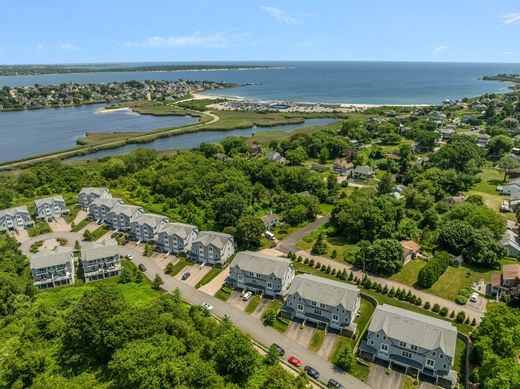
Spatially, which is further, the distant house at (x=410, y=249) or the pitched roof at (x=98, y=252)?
the distant house at (x=410, y=249)

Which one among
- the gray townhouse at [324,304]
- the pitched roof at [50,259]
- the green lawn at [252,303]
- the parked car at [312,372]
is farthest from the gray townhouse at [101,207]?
the parked car at [312,372]

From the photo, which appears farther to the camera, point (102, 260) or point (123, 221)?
point (123, 221)

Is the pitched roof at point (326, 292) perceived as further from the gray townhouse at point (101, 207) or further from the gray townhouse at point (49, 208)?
the gray townhouse at point (49, 208)

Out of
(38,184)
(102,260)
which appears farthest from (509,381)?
(38,184)

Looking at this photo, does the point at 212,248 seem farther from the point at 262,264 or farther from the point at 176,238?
the point at 262,264

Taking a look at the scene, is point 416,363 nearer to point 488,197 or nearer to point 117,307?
point 117,307

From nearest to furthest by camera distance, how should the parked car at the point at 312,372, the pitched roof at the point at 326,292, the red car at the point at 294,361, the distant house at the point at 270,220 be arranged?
the parked car at the point at 312,372 → the red car at the point at 294,361 → the pitched roof at the point at 326,292 → the distant house at the point at 270,220
